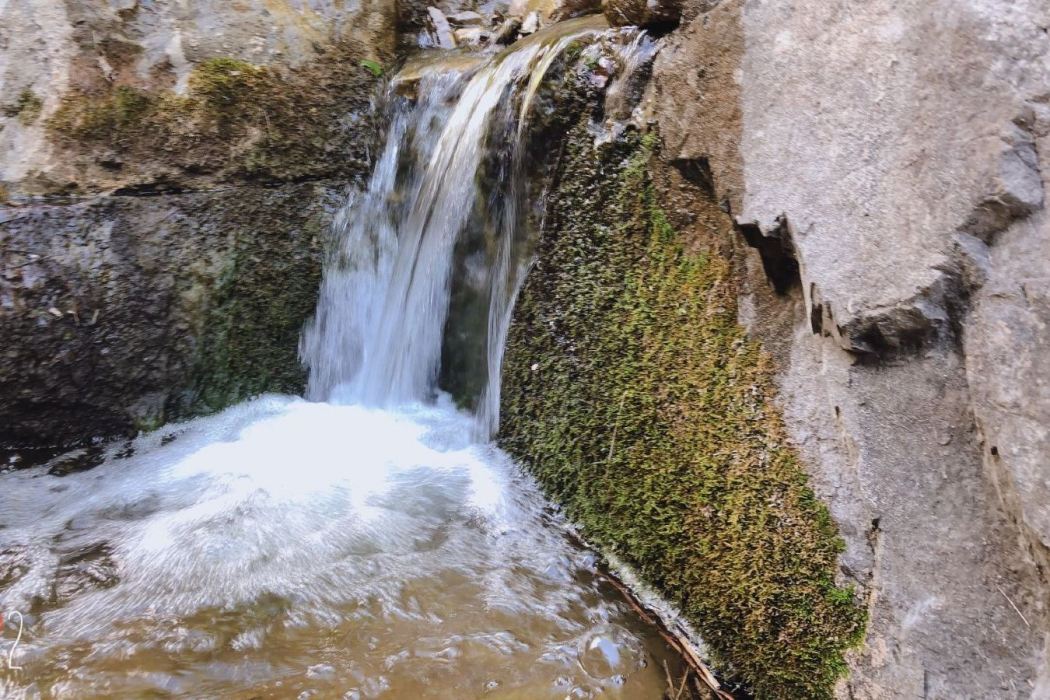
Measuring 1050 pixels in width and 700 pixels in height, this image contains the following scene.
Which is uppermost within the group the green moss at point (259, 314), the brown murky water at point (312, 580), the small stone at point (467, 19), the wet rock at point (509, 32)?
the small stone at point (467, 19)

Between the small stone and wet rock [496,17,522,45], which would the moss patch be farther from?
the small stone

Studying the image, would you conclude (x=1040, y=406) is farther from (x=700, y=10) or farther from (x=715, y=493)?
(x=700, y=10)

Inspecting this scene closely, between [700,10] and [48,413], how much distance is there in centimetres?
353

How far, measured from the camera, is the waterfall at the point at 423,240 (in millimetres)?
3172

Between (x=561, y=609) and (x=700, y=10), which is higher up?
(x=700, y=10)

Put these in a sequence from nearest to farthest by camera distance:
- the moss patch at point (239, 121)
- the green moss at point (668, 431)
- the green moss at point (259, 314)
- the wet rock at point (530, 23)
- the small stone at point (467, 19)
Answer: the green moss at point (668, 431), the moss patch at point (239, 121), the green moss at point (259, 314), the wet rock at point (530, 23), the small stone at point (467, 19)

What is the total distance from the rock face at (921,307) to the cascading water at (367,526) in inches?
31.3

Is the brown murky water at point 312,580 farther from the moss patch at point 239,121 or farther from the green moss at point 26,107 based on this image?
the green moss at point 26,107

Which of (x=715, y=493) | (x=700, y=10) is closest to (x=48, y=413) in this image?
(x=715, y=493)

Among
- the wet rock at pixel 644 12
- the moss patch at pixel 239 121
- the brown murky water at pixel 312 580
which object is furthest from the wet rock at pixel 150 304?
the wet rock at pixel 644 12

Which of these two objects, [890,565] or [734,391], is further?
[734,391]

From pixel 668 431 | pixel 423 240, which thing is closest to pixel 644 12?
pixel 423 240

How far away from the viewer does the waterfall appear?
3172 millimetres

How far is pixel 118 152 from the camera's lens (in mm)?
3545
